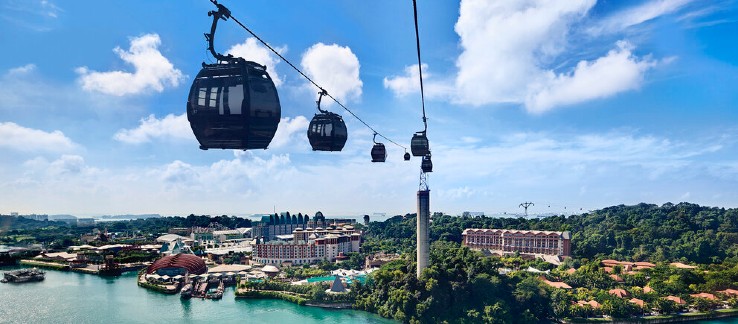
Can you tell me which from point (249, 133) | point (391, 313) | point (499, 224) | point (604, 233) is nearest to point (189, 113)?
point (249, 133)

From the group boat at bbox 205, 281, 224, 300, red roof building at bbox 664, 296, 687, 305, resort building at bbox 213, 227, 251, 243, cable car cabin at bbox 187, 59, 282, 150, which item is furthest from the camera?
resort building at bbox 213, 227, 251, 243

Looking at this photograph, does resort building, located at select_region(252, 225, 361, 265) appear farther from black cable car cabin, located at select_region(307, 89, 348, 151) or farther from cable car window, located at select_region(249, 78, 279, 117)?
cable car window, located at select_region(249, 78, 279, 117)

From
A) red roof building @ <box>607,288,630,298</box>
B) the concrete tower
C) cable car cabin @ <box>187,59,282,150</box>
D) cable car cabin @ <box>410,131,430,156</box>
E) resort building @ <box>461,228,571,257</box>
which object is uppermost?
cable car cabin @ <box>410,131,430,156</box>

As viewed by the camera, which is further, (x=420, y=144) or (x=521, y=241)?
(x=521, y=241)

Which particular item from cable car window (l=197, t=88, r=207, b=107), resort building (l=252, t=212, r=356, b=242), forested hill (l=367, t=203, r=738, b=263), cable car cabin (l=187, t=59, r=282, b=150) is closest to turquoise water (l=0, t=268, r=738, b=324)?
forested hill (l=367, t=203, r=738, b=263)

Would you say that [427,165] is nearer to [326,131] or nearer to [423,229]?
[423,229]

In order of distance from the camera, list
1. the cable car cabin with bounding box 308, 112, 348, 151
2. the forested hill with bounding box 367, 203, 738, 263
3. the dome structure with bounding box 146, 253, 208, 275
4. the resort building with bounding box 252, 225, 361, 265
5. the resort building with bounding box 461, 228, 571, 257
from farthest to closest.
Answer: the resort building with bounding box 252, 225, 361, 265 < the resort building with bounding box 461, 228, 571, 257 < the dome structure with bounding box 146, 253, 208, 275 < the forested hill with bounding box 367, 203, 738, 263 < the cable car cabin with bounding box 308, 112, 348, 151

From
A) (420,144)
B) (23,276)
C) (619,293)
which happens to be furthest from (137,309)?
(619,293)
